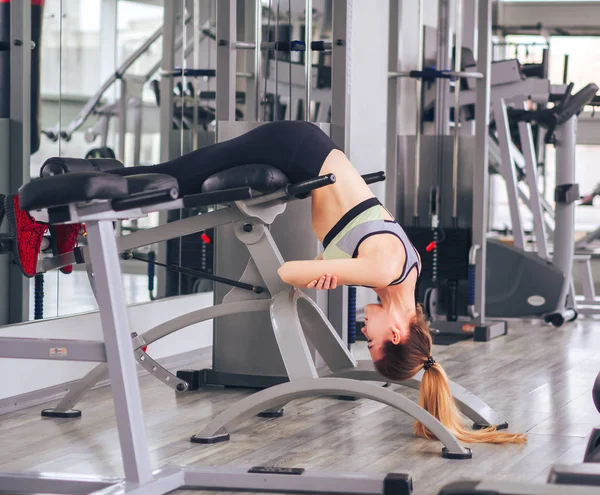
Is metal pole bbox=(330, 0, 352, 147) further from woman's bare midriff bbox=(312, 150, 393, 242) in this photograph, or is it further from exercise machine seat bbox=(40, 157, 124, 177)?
exercise machine seat bbox=(40, 157, 124, 177)

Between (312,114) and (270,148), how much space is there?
3582mm

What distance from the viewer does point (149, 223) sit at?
173 inches

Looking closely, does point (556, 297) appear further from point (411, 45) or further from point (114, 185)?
point (114, 185)

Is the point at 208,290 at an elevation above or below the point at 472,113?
below

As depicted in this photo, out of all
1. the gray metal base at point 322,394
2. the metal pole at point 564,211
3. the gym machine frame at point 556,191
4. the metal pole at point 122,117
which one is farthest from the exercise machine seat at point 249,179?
the metal pole at point 564,211

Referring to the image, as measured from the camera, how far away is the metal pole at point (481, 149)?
17.7 ft

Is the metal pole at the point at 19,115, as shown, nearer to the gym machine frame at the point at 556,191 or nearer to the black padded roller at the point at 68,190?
the black padded roller at the point at 68,190

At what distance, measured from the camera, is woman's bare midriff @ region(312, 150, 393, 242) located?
2959 millimetres

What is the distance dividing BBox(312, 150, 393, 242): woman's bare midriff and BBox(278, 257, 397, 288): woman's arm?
0.65 ft

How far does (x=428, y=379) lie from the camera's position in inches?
116

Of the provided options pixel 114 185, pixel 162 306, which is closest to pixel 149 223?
pixel 162 306

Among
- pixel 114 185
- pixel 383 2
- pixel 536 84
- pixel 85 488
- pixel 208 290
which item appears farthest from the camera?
pixel 383 2

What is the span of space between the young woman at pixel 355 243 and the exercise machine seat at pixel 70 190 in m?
0.78

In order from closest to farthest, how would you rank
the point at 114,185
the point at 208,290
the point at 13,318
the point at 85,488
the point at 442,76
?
the point at 114,185 < the point at 85,488 < the point at 13,318 < the point at 208,290 < the point at 442,76
